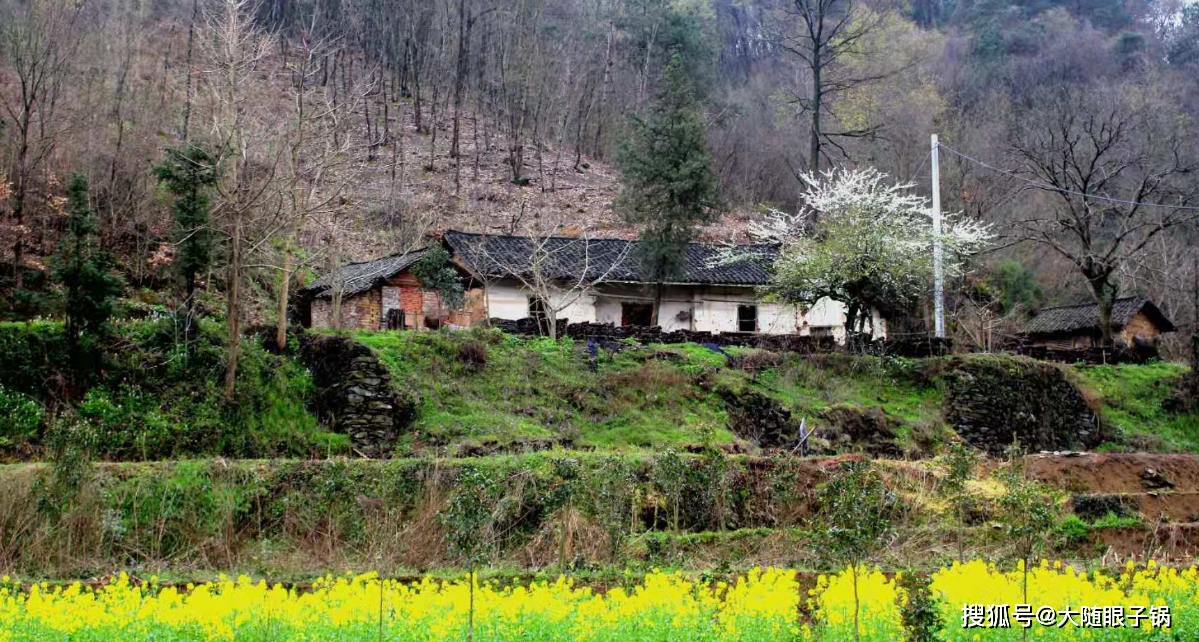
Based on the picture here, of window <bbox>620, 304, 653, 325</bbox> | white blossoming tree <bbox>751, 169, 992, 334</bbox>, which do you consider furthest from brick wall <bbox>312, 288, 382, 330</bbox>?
white blossoming tree <bbox>751, 169, 992, 334</bbox>

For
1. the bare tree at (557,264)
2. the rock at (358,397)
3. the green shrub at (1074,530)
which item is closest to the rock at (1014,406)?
the green shrub at (1074,530)

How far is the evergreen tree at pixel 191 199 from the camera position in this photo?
19.6 metres

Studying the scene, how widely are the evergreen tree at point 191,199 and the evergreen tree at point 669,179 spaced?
13074 millimetres

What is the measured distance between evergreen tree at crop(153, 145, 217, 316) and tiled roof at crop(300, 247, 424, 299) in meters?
4.58

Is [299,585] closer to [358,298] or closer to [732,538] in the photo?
[732,538]

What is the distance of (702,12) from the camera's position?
6253cm

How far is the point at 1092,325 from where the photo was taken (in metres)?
34.1

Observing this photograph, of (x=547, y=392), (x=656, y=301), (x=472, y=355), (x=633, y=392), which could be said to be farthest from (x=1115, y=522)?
(x=656, y=301)

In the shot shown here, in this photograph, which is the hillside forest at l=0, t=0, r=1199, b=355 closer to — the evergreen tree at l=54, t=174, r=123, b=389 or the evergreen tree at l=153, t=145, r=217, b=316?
the evergreen tree at l=153, t=145, r=217, b=316

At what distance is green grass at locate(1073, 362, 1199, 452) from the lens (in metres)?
24.5

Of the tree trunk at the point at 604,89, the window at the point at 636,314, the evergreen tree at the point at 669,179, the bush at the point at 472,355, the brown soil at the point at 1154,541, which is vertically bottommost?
the brown soil at the point at 1154,541

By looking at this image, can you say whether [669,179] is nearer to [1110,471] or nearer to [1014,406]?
[1014,406]

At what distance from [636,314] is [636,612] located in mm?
23805

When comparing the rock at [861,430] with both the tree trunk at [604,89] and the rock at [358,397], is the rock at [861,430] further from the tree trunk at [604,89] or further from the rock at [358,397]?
the tree trunk at [604,89]
